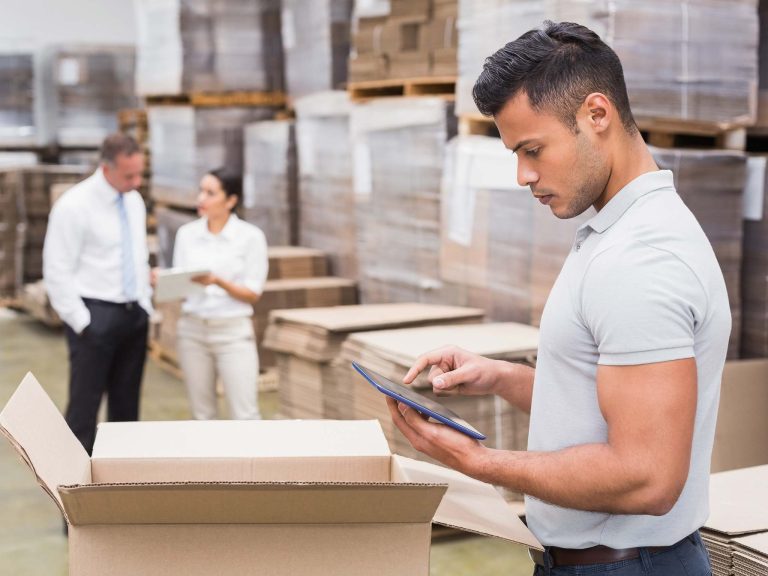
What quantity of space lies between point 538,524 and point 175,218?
6.82m

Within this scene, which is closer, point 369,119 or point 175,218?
point 369,119

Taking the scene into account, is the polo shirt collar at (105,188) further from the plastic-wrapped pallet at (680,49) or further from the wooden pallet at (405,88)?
the plastic-wrapped pallet at (680,49)

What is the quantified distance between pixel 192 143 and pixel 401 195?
103 inches

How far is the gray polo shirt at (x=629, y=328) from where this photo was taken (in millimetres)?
1495

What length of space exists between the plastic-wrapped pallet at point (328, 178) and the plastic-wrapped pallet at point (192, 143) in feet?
2.49

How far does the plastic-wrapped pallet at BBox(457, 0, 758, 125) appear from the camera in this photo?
435 cm

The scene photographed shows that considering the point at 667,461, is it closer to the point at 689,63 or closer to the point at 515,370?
the point at 515,370

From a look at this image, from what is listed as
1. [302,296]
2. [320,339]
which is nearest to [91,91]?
[302,296]

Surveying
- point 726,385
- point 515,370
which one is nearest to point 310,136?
point 726,385

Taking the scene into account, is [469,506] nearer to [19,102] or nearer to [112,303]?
[112,303]

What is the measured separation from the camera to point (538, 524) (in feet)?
5.97

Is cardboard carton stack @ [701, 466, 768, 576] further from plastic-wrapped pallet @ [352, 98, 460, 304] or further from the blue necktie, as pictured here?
the blue necktie

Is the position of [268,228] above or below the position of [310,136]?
below

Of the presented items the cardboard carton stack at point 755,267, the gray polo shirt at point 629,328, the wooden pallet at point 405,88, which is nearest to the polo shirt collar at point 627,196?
the gray polo shirt at point 629,328
